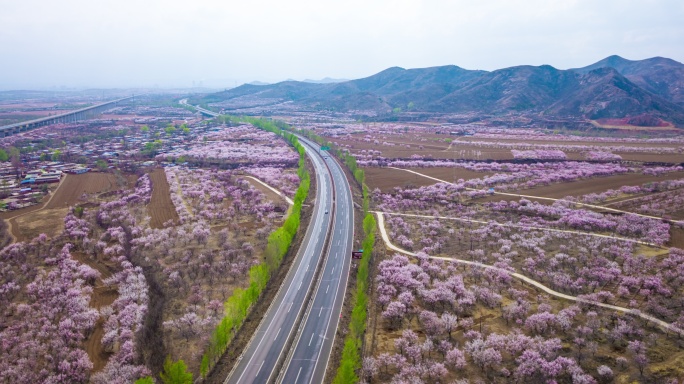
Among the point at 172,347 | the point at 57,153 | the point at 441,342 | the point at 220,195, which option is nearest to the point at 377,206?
the point at 220,195

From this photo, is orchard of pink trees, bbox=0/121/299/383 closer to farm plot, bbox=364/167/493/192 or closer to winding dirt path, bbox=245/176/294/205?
winding dirt path, bbox=245/176/294/205

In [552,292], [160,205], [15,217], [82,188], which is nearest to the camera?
[552,292]

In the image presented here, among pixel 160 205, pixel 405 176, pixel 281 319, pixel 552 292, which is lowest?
pixel 281 319

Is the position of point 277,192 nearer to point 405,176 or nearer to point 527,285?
point 405,176

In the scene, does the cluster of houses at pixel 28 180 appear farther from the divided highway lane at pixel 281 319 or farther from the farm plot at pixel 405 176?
the farm plot at pixel 405 176

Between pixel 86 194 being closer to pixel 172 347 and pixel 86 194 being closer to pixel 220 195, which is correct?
pixel 220 195

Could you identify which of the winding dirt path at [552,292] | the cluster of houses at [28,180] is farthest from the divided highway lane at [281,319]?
the cluster of houses at [28,180]

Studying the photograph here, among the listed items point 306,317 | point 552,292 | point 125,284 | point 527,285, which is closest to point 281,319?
point 306,317
